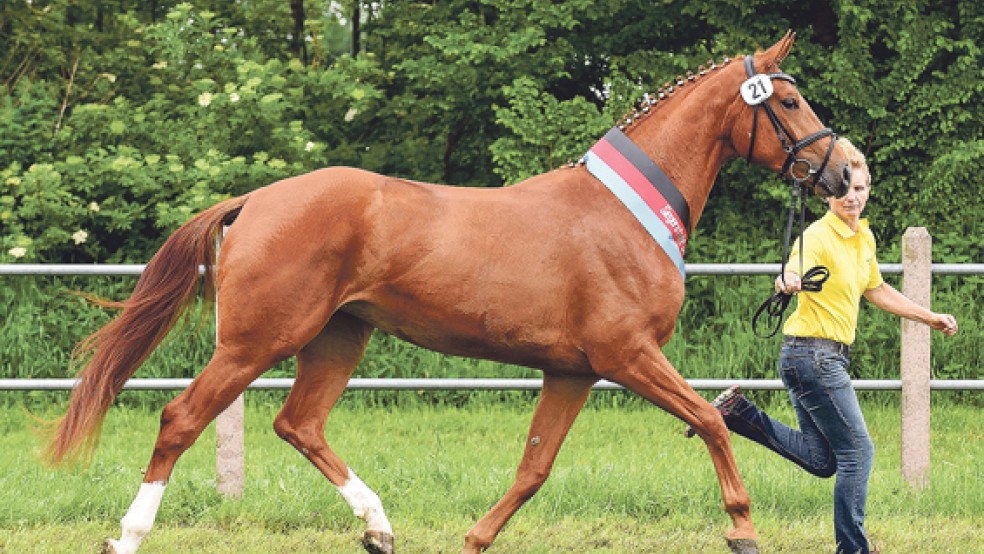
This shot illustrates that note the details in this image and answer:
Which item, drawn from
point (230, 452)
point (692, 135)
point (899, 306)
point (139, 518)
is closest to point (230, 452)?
point (230, 452)

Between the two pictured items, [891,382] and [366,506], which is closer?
[366,506]

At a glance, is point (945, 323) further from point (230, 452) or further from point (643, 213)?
point (230, 452)

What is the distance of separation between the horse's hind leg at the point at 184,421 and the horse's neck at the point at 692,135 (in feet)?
5.75

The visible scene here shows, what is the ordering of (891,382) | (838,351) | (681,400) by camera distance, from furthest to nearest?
(891,382) → (838,351) → (681,400)

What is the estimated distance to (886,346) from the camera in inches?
375

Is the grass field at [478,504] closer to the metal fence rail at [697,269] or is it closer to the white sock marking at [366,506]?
the white sock marking at [366,506]

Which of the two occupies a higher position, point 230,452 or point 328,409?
point 328,409

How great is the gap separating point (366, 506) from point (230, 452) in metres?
1.40

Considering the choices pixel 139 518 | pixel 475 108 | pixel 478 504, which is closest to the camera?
pixel 139 518

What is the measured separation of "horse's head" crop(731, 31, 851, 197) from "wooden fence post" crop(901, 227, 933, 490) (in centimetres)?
176

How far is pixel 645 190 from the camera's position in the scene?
16.7 ft

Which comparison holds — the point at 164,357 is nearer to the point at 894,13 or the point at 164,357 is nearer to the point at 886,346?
the point at 886,346

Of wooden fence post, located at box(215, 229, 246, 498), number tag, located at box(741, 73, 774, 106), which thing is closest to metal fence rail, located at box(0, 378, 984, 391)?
wooden fence post, located at box(215, 229, 246, 498)

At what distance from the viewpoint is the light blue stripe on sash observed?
5023mm
